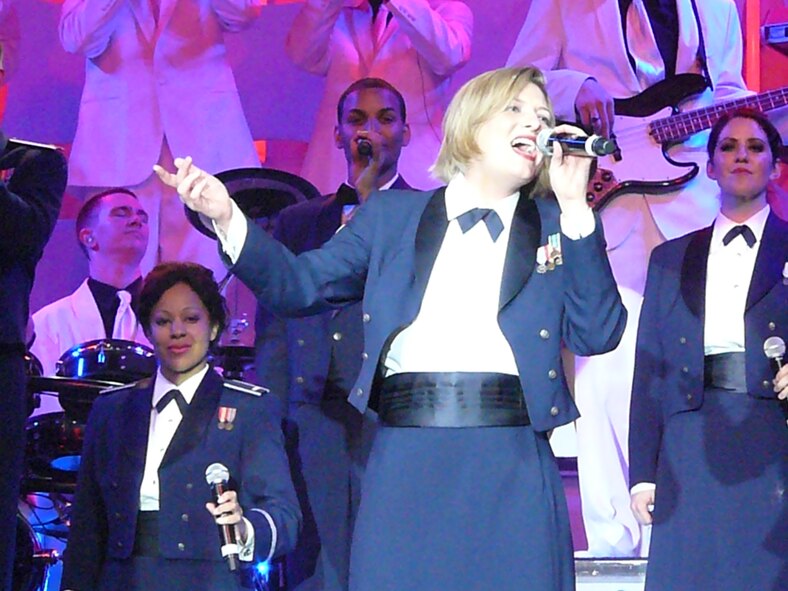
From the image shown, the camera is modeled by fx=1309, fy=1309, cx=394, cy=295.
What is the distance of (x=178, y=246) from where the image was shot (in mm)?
5457

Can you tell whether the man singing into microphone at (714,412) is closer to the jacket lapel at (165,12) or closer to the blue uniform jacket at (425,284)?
the blue uniform jacket at (425,284)

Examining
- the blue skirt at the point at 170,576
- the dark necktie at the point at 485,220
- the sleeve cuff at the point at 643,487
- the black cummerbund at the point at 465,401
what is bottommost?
the blue skirt at the point at 170,576

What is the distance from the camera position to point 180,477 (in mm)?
3396

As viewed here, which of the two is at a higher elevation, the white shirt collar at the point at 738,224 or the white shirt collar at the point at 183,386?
the white shirt collar at the point at 738,224

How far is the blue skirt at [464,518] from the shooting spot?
238 centimetres

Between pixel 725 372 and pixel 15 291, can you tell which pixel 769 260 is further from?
pixel 15 291

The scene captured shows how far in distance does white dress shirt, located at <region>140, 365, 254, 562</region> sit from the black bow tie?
0.74 meters

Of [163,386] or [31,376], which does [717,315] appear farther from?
[31,376]

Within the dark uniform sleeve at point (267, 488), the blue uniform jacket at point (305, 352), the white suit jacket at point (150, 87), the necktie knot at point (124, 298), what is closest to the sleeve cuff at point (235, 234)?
the dark uniform sleeve at point (267, 488)

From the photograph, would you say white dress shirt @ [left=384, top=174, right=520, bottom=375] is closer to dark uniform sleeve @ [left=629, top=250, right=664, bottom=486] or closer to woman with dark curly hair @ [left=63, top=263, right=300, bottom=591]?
woman with dark curly hair @ [left=63, top=263, right=300, bottom=591]

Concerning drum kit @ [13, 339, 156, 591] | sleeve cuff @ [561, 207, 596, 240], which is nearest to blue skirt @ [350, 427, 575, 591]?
sleeve cuff @ [561, 207, 596, 240]

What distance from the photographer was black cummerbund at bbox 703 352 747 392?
344 centimetres

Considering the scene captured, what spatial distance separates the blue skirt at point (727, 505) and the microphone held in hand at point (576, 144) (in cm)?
130

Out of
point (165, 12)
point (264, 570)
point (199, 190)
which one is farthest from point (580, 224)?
point (165, 12)
